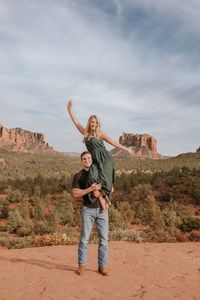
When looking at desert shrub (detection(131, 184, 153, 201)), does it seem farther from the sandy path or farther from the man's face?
the man's face

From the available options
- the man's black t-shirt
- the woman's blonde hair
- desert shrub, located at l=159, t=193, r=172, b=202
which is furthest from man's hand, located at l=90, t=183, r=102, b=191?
desert shrub, located at l=159, t=193, r=172, b=202

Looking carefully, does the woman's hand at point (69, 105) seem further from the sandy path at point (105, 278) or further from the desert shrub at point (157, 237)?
the desert shrub at point (157, 237)

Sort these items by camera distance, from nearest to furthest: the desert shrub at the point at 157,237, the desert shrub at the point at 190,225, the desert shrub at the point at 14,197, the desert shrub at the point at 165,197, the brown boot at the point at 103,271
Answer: the brown boot at the point at 103,271 < the desert shrub at the point at 157,237 < the desert shrub at the point at 190,225 < the desert shrub at the point at 165,197 < the desert shrub at the point at 14,197

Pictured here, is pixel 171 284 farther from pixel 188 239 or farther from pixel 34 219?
pixel 34 219

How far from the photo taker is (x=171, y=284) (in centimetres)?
530

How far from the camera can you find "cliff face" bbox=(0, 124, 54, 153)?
159625 mm

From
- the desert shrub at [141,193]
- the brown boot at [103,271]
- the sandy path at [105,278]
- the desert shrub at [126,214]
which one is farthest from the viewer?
the desert shrub at [141,193]

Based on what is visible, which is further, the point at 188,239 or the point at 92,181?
the point at 188,239

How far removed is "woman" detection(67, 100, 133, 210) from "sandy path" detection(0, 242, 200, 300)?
1.15 meters

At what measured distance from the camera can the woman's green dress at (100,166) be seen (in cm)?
522

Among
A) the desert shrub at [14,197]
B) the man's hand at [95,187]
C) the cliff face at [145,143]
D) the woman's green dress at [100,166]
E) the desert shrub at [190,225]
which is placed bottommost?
the desert shrub at [190,225]

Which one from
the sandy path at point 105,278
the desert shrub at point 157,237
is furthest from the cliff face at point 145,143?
the sandy path at point 105,278

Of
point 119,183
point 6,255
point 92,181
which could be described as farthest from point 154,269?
point 119,183

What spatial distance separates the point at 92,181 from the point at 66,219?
61.6 feet
